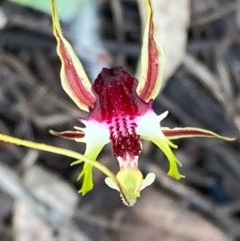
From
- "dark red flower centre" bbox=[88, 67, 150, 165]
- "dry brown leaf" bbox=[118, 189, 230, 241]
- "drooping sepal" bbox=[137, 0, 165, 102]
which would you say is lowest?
"dark red flower centre" bbox=[88, 67, 150, 165]

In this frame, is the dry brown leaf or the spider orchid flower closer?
the spider orchid flower

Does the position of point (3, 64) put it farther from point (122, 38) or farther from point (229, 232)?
point (229, 232)

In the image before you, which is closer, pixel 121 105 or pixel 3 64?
pixel 121 105

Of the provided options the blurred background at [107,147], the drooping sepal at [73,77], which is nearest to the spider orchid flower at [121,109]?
the drooping sepal at [73,77]

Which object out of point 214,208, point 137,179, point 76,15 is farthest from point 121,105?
point 214,208

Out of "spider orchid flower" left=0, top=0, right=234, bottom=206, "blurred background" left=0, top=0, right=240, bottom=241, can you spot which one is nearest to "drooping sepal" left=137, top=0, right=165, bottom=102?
"spider orchid flower" left=0, top=0, right=234, bottom=206

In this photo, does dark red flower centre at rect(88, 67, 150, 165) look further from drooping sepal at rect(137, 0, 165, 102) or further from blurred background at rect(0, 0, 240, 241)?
blurred background at rect(0, 0, 240, 241)

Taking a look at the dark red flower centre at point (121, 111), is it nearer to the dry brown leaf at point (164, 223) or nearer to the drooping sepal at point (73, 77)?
the drooping sepal at point (73, 77)
